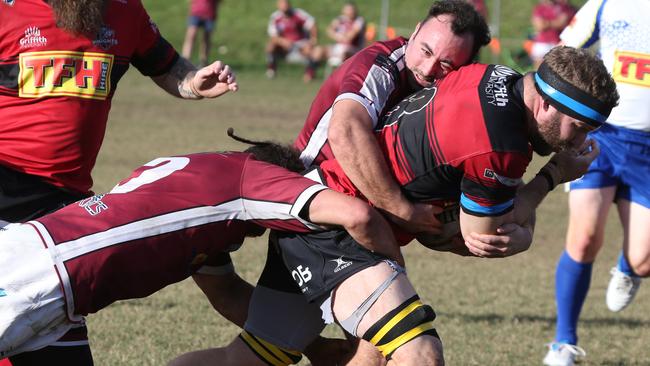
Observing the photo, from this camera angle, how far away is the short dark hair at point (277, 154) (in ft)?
13.5

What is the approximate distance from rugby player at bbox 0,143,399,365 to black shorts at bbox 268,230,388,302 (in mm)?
80

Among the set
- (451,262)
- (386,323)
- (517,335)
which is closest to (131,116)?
(451,262)

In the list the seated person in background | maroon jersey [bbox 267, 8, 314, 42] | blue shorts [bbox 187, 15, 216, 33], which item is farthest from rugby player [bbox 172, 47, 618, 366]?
maroon jersey [bbox 267, 8, 314, 42]

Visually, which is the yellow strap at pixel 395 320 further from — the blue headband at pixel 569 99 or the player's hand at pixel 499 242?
the blue headband at pixel 569 99

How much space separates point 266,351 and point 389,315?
0.75 m

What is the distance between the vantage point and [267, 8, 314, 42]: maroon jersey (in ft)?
77.3

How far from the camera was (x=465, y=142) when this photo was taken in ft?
11.9

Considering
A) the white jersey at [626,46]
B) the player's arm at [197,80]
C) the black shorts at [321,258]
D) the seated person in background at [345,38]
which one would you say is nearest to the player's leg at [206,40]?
the seated person in background at [345,38]

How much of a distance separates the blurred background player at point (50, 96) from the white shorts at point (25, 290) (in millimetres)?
668

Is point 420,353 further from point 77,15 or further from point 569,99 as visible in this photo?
point 77,15

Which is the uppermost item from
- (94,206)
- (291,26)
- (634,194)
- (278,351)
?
(94,206)

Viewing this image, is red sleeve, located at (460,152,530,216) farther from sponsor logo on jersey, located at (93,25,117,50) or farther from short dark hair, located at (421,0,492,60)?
sponsor logo on jersey, located at (93,25,117,50)

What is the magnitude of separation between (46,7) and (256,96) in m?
15.1

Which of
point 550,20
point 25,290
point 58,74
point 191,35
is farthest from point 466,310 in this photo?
point 191,35
